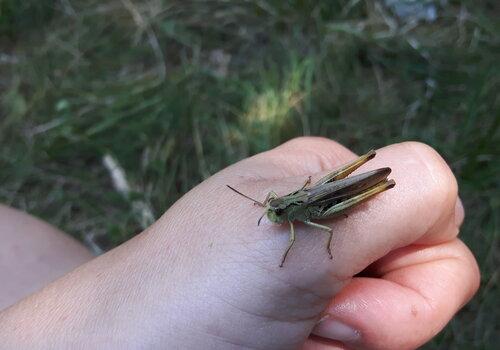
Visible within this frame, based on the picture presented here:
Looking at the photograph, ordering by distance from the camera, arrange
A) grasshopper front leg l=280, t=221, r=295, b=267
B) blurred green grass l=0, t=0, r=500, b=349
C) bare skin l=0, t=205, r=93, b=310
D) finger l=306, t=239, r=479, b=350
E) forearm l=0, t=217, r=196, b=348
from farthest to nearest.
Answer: blurred green grass l=0, t=0, r=500, b=349
bare skin l=0, t=205, r=93, b=310
finger l=306, t=239, r=479, b=350
forearm l=0, t=217, r=196, b=348
grasshopper front leg l=280, t=221, r=295, b=267

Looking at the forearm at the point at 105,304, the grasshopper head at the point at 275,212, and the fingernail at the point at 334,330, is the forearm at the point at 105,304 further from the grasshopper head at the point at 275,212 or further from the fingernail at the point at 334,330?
the fingernail at the point at 334,330

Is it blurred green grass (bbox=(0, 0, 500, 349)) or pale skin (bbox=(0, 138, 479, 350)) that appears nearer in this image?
pale skin (bbox=(0, 138, 479, 350))

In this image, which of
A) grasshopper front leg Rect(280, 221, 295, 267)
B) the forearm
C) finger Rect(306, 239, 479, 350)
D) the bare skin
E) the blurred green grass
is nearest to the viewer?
grasshopper front leg Rect(280, 221, 295, 267)

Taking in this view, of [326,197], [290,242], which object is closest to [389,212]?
[326,197]

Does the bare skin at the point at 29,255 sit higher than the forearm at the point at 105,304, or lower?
lower

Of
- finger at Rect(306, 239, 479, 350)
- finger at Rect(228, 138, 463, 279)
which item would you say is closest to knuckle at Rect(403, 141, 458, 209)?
finger at Rect(228, 138, 463, 279)

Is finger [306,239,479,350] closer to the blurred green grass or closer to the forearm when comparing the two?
the forearm

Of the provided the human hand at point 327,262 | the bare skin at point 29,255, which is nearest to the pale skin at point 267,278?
the human hand at point 327,262
